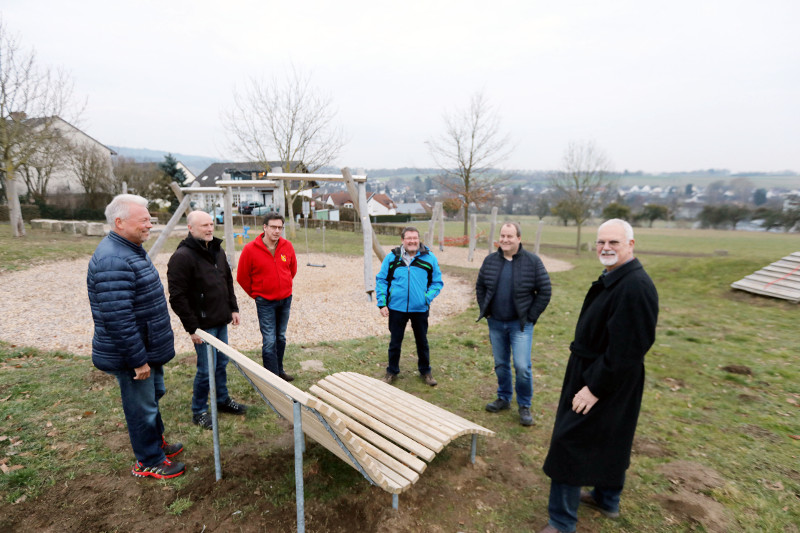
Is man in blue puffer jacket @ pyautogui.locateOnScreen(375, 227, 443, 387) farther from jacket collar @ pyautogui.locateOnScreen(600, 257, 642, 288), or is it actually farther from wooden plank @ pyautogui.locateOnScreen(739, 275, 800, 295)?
wooden plank @ pyautogui.locateOnScreen(739, 275, 800, 295)

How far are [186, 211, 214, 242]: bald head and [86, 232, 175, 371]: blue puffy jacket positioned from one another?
0.73 m

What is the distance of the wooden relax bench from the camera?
2.22 metres

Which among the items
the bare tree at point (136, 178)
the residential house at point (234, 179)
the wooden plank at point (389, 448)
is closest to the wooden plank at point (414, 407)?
the wooden plank at point (389, 448)

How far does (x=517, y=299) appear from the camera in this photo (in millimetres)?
3961

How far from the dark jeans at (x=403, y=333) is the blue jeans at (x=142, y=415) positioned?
2.51m

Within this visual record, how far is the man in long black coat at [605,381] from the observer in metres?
2.28

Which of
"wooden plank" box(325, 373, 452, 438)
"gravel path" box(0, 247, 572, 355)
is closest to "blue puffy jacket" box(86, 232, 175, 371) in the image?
"wooden plank" box(325, 373, 452, 438)

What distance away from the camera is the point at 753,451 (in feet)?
11.9

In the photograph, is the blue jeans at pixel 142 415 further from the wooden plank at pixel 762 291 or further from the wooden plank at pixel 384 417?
the wooden plank at pixel 762 291

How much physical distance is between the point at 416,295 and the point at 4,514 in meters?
3.64

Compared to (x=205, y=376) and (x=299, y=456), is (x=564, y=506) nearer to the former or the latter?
(x=299, y=456)

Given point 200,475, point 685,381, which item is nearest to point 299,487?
point 200,475

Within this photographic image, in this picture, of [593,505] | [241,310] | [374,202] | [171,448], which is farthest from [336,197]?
[593,505]

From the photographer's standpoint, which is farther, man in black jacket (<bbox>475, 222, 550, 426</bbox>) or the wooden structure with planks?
the wooden structure with planks
